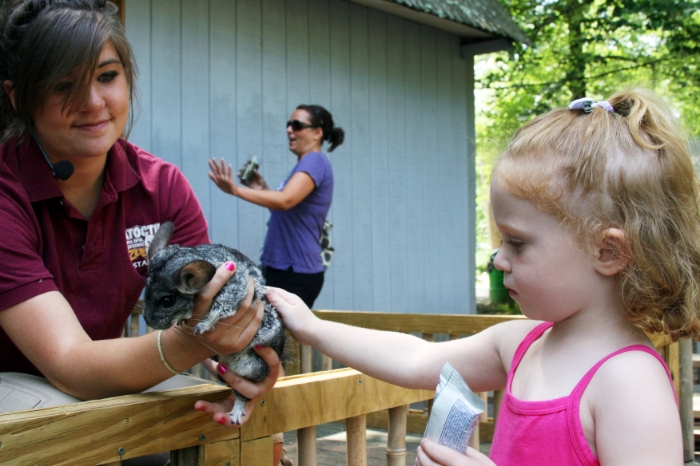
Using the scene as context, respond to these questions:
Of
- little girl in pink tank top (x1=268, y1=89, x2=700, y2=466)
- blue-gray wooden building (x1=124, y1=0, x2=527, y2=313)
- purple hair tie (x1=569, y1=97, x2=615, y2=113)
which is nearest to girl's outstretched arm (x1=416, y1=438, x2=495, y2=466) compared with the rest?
little girl in pink tank top (x1=268, y1=89, x2=700, y2=466)

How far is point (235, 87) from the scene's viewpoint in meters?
6.49

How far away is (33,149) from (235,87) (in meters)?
4.38

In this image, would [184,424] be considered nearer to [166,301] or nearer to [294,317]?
[166,301]

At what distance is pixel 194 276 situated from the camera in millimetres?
1757

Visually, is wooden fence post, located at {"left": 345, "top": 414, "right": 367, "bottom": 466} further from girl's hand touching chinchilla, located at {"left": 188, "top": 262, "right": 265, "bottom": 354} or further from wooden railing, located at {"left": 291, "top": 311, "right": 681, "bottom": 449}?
wooden railing, located at {"left": 291, "top": 311, "right": 681, "bottom": 449}

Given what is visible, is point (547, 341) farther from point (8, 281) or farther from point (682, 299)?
point (8, 281)

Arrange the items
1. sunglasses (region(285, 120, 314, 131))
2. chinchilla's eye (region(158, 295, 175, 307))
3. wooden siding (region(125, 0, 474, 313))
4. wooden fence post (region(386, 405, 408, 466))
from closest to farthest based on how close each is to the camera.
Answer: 1. chinchilla's eye (region(158, 295, 175, 307))
2. wooden fence post (region(386, 405, 408, 466))
3. sunglasses (region(285, 120, 314, 131))
4. wooden siding (region(125, 0, 474, 313))

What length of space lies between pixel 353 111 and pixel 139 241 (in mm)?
5588

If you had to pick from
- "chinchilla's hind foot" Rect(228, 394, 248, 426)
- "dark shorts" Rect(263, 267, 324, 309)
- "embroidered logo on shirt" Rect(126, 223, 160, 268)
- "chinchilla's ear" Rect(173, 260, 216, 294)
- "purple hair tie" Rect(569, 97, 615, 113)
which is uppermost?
"purple hair tie" Rect(569, 97, 615, 113)

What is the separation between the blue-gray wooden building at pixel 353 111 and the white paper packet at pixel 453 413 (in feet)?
15.7

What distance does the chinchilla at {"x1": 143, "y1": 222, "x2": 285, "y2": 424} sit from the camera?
177 centimetres

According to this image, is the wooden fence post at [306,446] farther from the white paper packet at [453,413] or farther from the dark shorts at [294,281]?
the dark shorts at [294,281]

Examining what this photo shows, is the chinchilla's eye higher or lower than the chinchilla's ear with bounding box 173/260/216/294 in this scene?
lower

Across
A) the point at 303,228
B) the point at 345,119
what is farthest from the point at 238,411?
the point at 345,119
